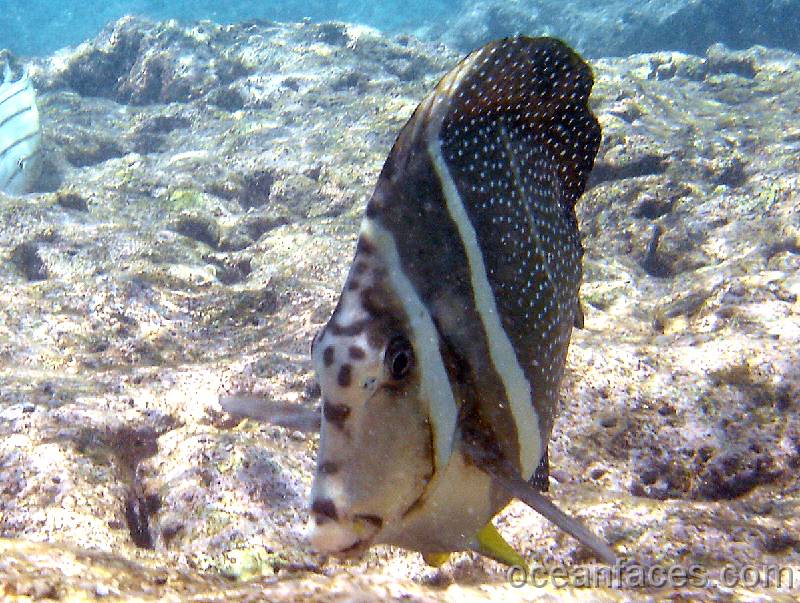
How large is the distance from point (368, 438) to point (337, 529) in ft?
0.53

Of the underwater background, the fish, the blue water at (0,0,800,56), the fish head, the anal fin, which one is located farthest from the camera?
the blue water at (0,0,800,56)

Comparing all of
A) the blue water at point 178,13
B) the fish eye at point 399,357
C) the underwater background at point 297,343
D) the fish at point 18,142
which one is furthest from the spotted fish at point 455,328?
the blue water at point 178,13

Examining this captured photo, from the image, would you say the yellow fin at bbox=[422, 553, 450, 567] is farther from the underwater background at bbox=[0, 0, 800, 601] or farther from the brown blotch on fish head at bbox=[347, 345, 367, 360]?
the brown blotch on fish head at bbox=[347, 345, 367, 360]

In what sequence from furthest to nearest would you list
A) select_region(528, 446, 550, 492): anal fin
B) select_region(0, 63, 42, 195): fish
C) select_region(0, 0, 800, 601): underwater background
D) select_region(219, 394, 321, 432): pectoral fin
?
select_region(0, 63, 42, 195): fish < select_region(0, 0, 800, 601): underwater background < select_region(528, 446, 550, 492): anal fin < select_region(219, 394, 321, 432): pectoral fin

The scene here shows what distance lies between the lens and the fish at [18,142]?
4.80m

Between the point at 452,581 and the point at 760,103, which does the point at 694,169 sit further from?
the point at 452,581

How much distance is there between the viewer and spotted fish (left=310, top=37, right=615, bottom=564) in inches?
35.0

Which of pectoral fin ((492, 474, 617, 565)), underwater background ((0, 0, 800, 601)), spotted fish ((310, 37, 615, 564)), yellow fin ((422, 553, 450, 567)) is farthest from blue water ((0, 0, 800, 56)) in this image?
pectoral fin ((492, 474, 617, 565))

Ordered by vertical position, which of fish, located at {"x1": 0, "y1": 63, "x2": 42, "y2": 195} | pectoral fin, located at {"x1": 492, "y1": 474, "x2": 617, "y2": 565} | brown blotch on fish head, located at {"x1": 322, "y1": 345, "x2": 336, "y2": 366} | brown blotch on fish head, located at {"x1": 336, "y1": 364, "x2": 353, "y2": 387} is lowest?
pectoral fin, located at {"x1": 492, "y1": 474, "x2": 617, "y2": 565}

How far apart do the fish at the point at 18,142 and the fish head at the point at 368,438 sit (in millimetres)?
5292

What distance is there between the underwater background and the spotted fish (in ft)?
1.62

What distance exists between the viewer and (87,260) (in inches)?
165

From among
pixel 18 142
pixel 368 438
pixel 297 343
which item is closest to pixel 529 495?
pixel 368 438

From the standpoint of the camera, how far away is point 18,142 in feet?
16.0
